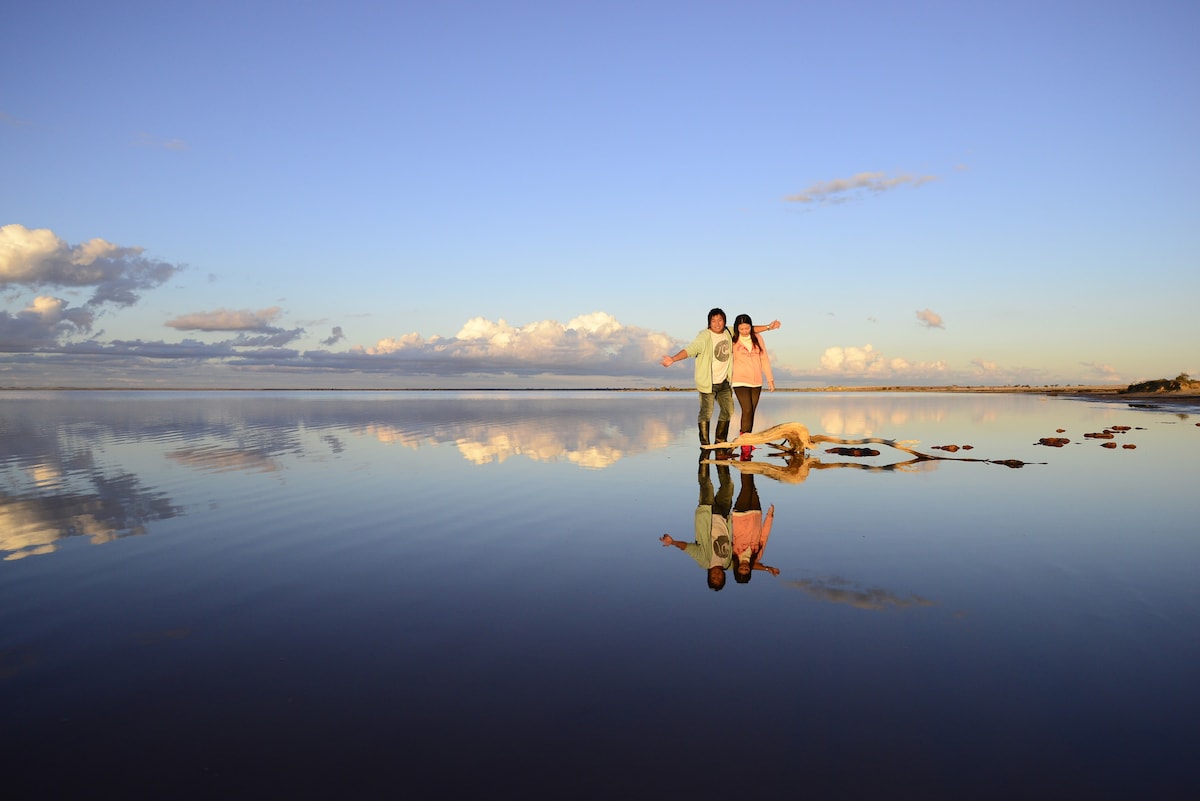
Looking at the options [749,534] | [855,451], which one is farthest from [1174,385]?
[749,534]

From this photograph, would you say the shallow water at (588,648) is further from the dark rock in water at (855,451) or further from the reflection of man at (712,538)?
the dark rock in water at (855,451)

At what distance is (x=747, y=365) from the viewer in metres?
19.7

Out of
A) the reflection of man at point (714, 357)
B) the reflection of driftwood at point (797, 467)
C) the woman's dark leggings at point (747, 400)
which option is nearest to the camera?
the reflection of driftwood at point (797, 467)

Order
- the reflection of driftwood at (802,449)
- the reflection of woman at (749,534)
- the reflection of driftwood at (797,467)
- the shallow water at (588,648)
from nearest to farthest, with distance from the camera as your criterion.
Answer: the shallow water at (588,648) < the reflection of woman at (749,534) < the reflection of driftwood at (797,467) < the reflection of driftwood at (802,449)

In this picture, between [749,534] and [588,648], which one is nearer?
[588,648]

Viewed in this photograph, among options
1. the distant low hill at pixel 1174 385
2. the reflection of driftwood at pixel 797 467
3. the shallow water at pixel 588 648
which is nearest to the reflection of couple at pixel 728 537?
the shallow water at pixel 588 648

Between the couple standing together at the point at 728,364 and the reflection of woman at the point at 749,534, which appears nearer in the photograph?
the reflection of woman at the point at 749,534

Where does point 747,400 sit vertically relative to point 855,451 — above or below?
above

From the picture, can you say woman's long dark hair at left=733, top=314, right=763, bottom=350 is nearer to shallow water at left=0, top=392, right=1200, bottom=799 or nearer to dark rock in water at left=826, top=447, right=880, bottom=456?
dark rock in water at left=826, top=447, right=880, bottom=456

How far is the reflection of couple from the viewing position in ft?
24.5

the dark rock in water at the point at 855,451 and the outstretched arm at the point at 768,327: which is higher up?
the outstretched arm at the point at 768,327

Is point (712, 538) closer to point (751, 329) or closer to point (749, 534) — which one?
point (749, 534)

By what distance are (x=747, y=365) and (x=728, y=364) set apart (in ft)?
1.96

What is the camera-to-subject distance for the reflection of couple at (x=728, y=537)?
748 cm
